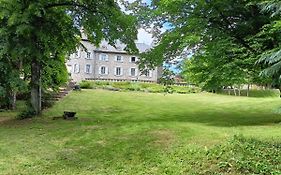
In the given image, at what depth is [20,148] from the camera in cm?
1177

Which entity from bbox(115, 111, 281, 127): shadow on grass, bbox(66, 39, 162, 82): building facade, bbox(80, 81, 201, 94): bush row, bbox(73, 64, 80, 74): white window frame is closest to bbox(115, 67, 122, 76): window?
bbox(66, 39, 162, 82): building facade

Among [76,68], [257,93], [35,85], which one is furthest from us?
[76,68]

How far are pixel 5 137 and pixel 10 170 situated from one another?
454 cm

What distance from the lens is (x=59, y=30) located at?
18656 millimetres

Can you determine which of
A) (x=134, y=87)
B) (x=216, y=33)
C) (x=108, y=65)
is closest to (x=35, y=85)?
(x=216, y=33)

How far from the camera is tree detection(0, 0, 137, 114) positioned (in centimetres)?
1628

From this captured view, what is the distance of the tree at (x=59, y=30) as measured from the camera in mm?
16281

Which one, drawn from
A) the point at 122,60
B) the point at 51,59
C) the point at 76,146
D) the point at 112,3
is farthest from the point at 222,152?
the point at 122,60

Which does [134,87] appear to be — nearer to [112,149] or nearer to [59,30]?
[59,30]

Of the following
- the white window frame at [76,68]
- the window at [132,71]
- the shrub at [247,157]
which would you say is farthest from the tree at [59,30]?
the window at [132,71]

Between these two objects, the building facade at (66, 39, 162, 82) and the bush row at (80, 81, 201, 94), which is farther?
the building facade at (66, 39, 162, 82)

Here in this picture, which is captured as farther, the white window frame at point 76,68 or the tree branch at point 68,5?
the white window frame at point 76,68

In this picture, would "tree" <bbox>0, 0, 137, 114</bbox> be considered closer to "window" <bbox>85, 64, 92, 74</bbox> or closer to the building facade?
the building facade

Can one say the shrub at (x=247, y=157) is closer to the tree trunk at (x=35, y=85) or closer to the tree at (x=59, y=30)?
the tree at (x=59, y=30)
